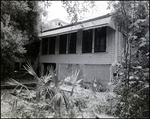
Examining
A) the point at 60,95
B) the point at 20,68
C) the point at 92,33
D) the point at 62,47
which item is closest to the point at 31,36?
the point at 62,47

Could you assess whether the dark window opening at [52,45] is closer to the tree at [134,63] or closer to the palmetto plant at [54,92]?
the palmetto plant at [54,92]

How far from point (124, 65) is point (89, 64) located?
5582 millimetres

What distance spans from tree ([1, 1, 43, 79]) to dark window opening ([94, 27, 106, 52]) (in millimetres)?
4346

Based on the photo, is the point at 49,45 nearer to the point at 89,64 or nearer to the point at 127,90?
the point at 89,64

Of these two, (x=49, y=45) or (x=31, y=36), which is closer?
(x=31, y=36)

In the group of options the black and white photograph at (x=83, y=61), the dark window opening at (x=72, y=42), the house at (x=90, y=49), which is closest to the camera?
the black and white photograph at (x=83, y=61)

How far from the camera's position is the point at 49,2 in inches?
285

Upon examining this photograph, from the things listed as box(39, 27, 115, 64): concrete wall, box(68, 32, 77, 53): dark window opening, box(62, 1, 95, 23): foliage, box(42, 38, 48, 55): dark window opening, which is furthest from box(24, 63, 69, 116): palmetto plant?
box(42, 38, 48, 55): dark window opening

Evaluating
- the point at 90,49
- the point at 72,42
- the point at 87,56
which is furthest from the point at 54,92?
the point at 72,42

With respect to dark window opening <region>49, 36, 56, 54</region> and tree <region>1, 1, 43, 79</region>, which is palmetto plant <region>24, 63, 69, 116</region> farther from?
dark window opening <region>49, 36, 56, 54</region>

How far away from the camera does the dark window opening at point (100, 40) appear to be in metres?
8.57

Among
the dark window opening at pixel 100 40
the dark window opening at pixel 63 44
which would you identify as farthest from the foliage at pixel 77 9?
the dark window opening at pixel 63 44

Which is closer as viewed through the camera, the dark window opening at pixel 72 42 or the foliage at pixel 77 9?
the foliage at pixel 77 9

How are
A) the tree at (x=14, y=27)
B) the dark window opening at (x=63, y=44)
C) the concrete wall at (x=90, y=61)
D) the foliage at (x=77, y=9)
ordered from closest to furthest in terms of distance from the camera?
the foliage at (x=77, y=9) < the tree at (x=14, y=27) < the concrete wall at (x=90, y=61) < the dark window opening at (x=63, y=44)
